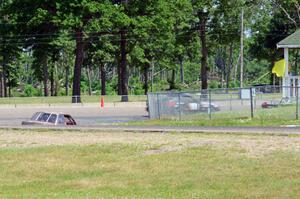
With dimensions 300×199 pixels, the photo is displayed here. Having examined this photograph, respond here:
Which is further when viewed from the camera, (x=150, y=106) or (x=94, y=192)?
(x=150, y=106)

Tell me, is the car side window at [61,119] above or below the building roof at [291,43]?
below

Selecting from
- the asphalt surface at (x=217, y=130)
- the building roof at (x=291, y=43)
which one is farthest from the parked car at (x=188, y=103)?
the building roof at (x=291, y=43)

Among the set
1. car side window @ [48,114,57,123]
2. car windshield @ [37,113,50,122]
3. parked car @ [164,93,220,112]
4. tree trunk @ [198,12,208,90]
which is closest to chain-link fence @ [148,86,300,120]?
parked car @ [164,93,220,112]

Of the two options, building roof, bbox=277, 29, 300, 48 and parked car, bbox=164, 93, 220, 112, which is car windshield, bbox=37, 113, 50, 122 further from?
building roof, bbox=277, 29, 300, 48

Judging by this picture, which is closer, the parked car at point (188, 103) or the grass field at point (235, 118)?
the grass field at point (235, 118)

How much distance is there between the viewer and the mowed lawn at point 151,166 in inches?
485

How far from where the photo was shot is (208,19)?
76438 mm

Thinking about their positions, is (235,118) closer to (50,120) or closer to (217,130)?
(217,130)

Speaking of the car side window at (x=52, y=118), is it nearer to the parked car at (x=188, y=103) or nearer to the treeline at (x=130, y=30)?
the parked car at (x=188, y=103)

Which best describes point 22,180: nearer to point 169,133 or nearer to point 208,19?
point 169,133

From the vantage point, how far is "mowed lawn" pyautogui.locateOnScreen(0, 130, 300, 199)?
485 inches

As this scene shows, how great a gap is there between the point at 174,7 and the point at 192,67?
102 m

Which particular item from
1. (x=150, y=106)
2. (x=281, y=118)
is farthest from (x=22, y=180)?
(x=150, y=106)

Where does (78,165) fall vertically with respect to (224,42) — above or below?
below
